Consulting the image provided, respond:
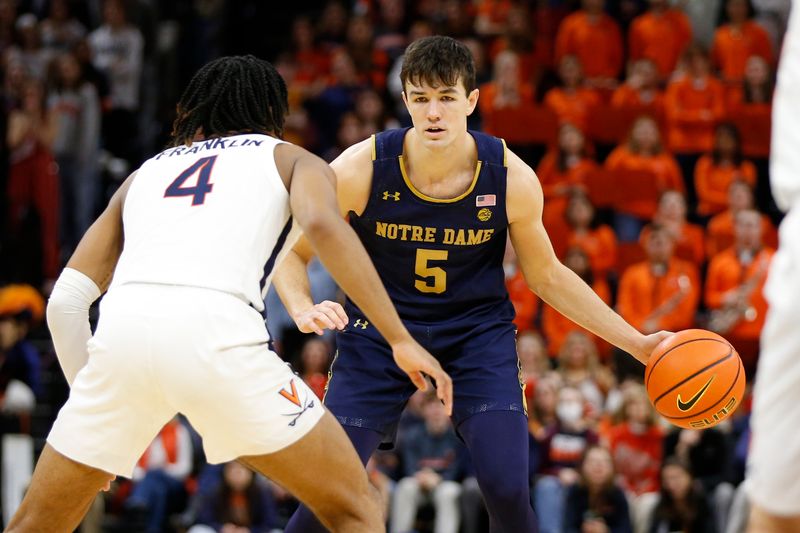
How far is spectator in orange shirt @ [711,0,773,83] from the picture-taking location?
46.3 feet

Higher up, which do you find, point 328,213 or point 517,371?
point 328,213

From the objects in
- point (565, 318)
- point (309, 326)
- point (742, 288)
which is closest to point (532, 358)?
point (565, 318)

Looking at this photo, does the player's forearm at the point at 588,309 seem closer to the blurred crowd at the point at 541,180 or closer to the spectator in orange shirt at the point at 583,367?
the blurred crowd at the point at 541,180

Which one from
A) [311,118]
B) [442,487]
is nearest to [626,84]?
[311,118]

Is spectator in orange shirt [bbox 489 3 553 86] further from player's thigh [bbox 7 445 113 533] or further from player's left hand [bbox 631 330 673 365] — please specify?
player's thigh [bbox 7 445 113 533]

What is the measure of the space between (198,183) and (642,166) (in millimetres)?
9033

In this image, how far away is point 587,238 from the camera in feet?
41.2

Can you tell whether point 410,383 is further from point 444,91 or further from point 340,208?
point 444,91

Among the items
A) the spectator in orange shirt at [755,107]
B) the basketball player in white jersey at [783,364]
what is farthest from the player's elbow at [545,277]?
the spectator in orange shirt at [755,107]

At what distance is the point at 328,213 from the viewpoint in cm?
432

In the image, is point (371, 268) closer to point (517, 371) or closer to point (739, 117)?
point (517, 371)

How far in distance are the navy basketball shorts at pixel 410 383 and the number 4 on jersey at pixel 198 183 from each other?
1412 millimetres

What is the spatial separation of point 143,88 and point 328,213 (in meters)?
12.4

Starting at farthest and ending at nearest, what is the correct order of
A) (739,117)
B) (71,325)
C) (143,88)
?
1. (143,88)
2. (739,117)
3. (71,325)
